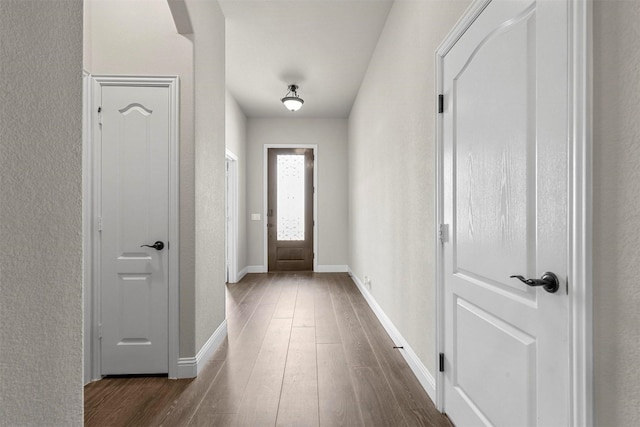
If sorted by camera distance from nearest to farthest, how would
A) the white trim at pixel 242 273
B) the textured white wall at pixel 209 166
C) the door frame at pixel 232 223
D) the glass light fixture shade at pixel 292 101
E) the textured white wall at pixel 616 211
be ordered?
the textured white wall at pixel 616 211
the textured white wall at pixel 209 166
the glass light fixture shade at pixel 292 101
the door frame at pixel 232 223
the white trim at pixel 242 273

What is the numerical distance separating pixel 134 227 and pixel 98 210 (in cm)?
26

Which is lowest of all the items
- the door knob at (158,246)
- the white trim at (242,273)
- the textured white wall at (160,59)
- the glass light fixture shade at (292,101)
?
the white trim at (242,273)

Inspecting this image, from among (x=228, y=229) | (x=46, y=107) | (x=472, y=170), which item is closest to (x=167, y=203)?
(x=46, y=107)

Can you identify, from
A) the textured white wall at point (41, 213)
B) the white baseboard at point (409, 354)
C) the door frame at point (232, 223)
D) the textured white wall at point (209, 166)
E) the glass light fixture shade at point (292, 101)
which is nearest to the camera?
the textured white wall at point (41, 213)

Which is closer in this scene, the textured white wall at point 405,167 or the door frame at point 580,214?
the door frame at point 580,214

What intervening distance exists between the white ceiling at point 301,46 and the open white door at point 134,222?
135 cm

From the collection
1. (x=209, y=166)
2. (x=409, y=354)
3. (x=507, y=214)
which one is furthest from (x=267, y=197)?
(x=507, y=214)

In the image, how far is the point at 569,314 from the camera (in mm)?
993

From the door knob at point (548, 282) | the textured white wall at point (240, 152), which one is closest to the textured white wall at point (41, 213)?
the door knob at point (548, 282)

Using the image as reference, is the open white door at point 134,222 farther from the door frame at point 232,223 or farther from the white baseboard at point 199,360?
the door frame at point 232,223

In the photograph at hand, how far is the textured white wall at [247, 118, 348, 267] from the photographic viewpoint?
6.36 m

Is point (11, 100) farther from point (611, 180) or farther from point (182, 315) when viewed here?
point (182, 315)

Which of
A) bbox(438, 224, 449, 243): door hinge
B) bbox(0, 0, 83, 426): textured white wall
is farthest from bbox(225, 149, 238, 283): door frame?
bbox(0, 0, 83, 426): textured white wall

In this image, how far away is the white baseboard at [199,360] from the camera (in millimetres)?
2299
